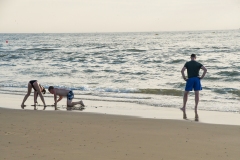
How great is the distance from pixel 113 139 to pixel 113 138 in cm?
9

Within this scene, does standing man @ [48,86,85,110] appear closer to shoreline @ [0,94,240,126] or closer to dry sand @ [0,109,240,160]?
shoreline @ [0,94,240,126]

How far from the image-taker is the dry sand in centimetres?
635

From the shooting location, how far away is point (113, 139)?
7387 mm

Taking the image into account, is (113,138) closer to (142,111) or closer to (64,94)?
(142,111)

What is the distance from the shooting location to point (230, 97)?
49.5ft

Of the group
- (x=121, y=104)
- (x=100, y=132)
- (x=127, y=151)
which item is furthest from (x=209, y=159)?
(x=121, y=104)

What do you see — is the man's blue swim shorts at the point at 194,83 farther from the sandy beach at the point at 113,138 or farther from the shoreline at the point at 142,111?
the sandy beach at the point at 113,138

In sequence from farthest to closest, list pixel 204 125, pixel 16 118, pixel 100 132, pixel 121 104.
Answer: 1. pixel 121 104
2. pixel 16 118
3. pixel 204 125
4. pixel 100 132

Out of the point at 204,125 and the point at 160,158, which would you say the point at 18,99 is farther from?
the point at 160,158

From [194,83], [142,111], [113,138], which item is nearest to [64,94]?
[142,111]

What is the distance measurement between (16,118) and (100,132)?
264 centimetres

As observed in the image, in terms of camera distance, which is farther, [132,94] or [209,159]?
[132,94]

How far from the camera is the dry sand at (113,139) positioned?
635cm

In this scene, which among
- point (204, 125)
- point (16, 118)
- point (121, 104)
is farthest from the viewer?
point (121, 104)
